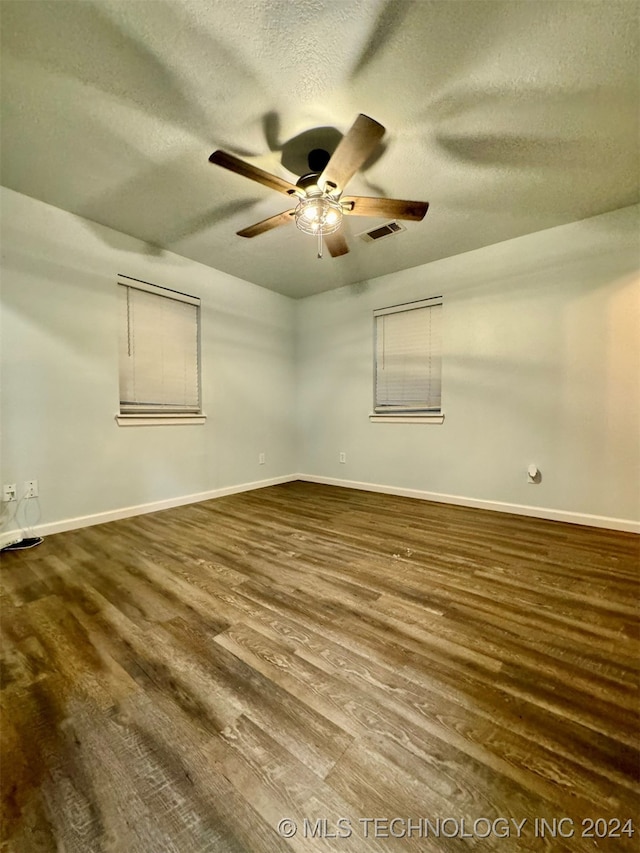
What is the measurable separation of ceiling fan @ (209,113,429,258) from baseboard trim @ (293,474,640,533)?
2.64 meters

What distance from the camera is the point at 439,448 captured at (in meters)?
3.55

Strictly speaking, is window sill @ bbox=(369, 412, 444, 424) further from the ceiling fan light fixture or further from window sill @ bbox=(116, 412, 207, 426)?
the ceiling fan light fixture

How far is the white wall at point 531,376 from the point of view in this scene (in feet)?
8.76

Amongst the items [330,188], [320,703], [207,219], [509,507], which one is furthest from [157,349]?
[509,507]

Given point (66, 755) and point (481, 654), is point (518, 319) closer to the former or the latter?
point (481, 654)

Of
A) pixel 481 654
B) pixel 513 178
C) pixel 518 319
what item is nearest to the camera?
pixel 481 654

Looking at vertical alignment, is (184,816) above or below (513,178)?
below

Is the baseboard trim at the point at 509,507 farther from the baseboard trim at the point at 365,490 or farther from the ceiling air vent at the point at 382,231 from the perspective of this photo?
the ceiling air vent at the point at 382,231

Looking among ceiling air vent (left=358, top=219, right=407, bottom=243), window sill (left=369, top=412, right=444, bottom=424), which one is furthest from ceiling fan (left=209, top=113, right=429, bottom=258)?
window sill (left=369, top=412, right=444, bottom=424)

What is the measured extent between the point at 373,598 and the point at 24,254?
11.2ft

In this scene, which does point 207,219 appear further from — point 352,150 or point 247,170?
point 352,150

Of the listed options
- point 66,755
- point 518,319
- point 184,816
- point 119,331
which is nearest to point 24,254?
point 119,331

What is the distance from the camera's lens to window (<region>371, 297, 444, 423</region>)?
11.8ft

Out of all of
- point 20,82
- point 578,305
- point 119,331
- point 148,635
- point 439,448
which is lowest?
point 148,635
